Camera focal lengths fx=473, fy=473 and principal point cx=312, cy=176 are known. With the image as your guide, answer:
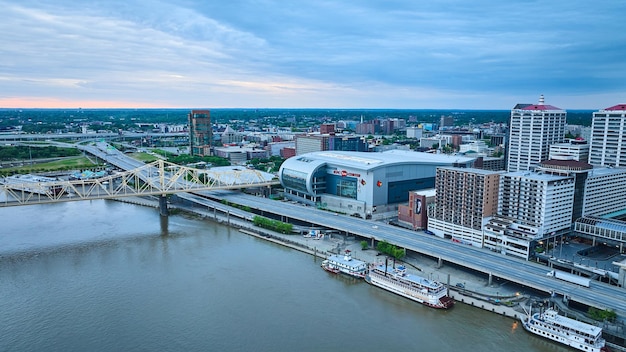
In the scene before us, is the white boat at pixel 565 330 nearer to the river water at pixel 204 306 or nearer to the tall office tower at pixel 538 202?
the river water at pixel 204 306

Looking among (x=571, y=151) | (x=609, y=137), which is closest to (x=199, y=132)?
(x=571, y=151)

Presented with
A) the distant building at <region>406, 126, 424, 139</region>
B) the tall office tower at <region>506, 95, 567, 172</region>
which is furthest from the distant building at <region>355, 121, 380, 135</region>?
the tall office tower at <region>506, 95, 567, 172</region>

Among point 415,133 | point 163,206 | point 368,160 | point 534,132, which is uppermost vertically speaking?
point 534,132

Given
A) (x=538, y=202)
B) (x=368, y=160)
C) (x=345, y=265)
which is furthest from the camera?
(x=368, y=160)

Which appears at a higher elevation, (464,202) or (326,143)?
(326,143)

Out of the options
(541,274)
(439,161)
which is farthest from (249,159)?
(541,274)

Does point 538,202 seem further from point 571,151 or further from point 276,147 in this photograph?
point 276,147
